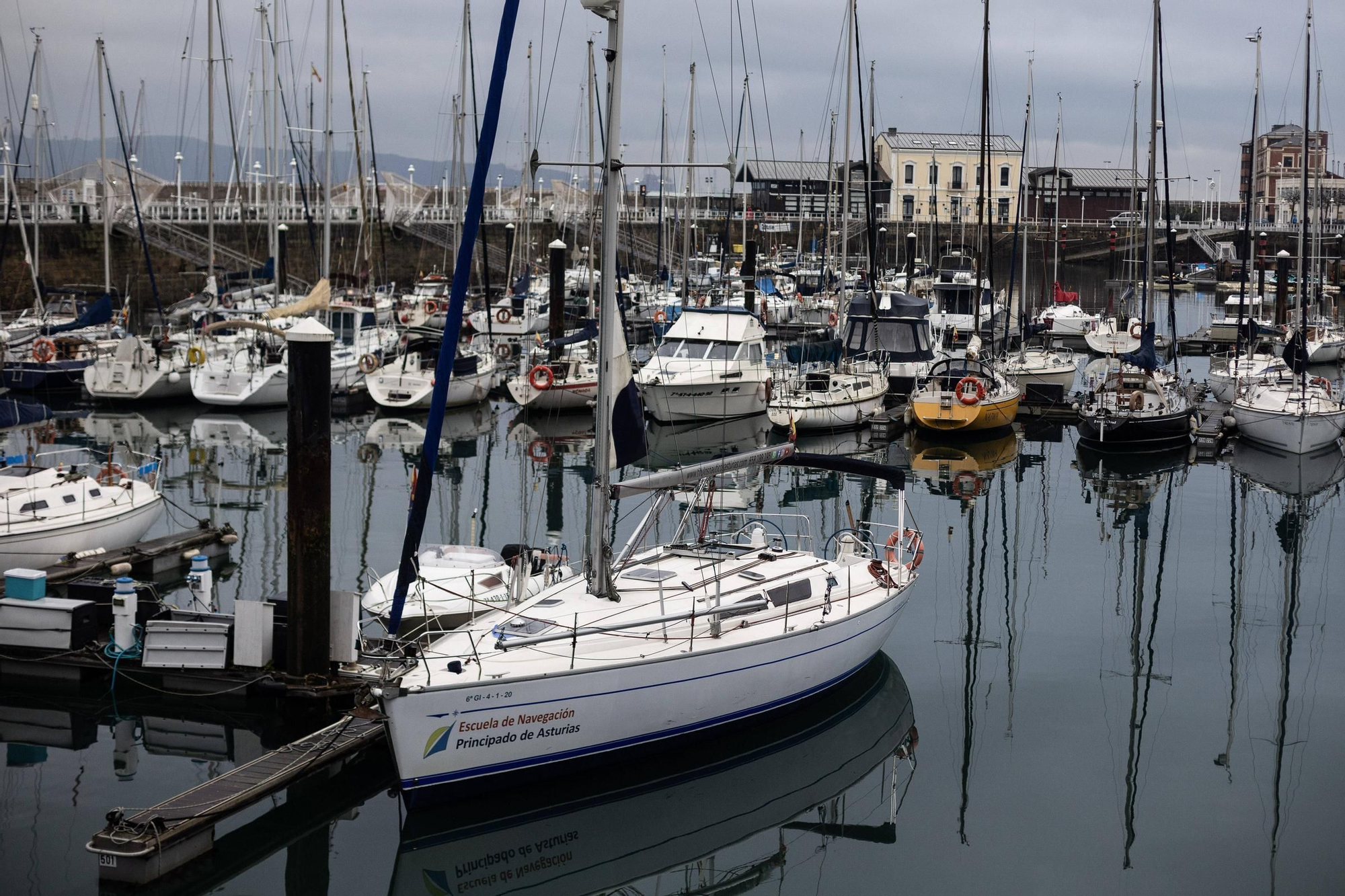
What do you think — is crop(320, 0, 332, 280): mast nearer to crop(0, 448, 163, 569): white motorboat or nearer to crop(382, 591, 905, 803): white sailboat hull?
crop(0, 448, 163, 569): white motorboat

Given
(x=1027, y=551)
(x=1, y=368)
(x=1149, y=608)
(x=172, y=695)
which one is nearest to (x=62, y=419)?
(x=1, y=368)

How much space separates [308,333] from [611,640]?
4373 millimetres

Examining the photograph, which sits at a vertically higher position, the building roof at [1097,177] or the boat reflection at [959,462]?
the building roof at [1097,177]

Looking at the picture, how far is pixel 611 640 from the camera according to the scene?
1238 centimetres

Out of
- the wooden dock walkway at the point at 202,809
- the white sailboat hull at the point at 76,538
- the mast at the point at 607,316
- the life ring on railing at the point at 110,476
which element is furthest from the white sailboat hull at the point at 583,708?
the life ring on railing at the point at 110,476

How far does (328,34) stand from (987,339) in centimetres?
2545

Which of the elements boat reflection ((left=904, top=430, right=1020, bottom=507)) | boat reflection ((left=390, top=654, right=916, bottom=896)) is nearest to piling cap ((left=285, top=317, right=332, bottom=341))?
boat reflection ((left=390, top=654, right=916, bottom=896))

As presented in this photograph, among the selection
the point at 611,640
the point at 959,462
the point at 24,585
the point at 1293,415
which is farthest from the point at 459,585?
the point at 1293,415

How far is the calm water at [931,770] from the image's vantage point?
11250mm

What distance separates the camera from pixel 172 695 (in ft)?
45.6

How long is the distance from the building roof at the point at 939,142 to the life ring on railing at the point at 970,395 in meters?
68.7

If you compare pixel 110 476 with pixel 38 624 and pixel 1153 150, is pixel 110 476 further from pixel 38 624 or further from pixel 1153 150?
pixel 1153 150

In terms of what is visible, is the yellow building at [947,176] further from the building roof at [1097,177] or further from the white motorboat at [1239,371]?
the white motorboat at [1239,371]

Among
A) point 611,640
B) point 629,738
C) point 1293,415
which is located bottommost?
point 629,738
